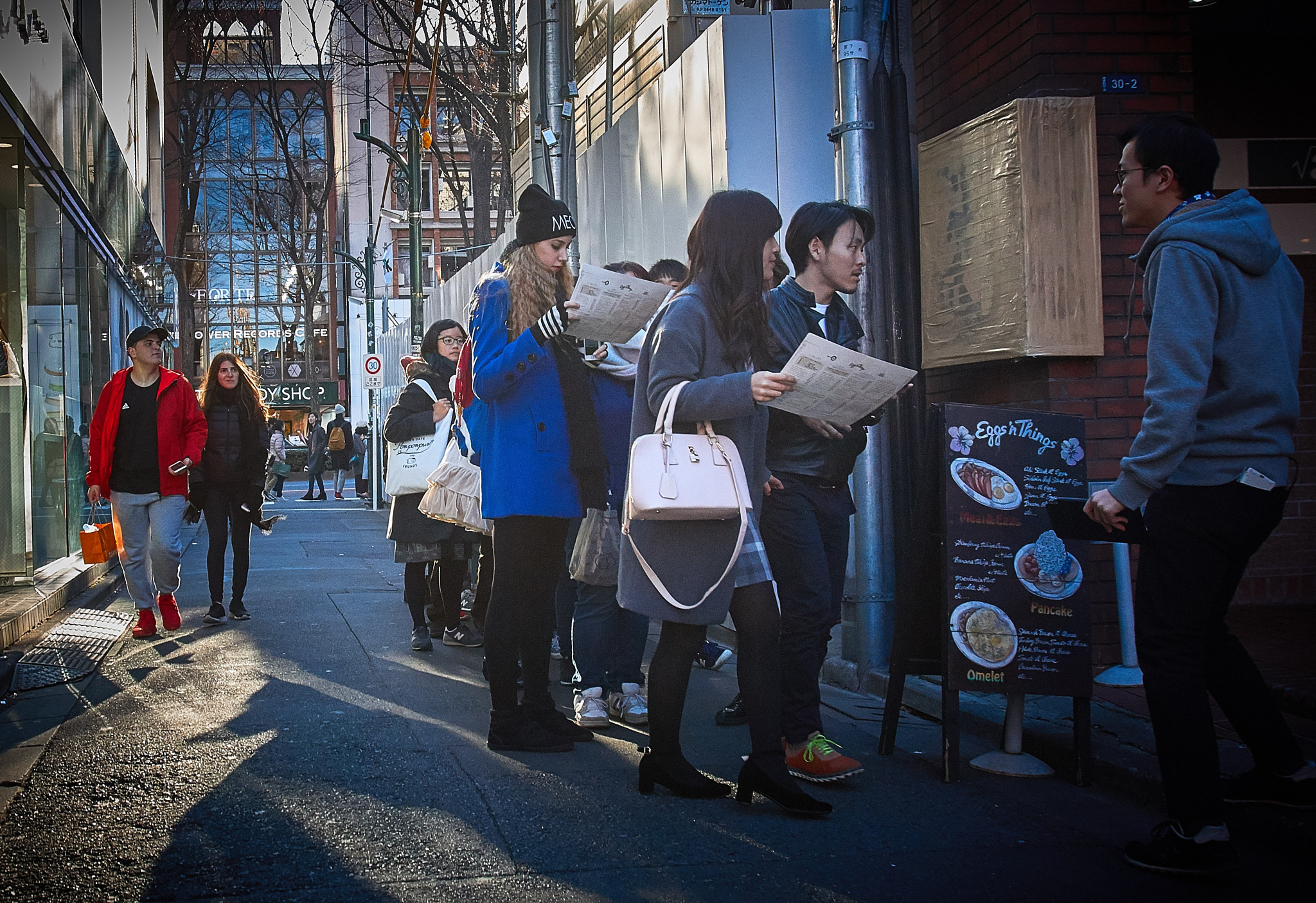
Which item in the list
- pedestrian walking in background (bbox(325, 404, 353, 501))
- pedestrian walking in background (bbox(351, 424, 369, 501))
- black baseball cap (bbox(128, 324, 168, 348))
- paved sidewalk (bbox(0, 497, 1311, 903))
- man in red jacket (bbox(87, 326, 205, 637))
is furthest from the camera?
pedestrian walking in background (bbox(325, 404, 353, 501))

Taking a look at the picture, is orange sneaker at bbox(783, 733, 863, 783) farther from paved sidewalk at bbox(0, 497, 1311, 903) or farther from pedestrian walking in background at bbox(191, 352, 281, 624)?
pedestrian walking in background at bbox(191, 352, 281, 624)

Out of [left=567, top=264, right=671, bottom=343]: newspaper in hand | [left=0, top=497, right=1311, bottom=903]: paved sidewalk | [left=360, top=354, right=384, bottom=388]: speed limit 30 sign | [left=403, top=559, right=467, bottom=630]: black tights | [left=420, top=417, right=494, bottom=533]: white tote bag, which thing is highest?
[left=360, top=354, right=384, bottom=388]: speed limit 30 sign

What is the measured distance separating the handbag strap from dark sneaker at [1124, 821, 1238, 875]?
56.4 inches

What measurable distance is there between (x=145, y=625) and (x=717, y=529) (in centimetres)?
546

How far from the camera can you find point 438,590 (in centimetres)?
806

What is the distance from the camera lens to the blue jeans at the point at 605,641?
5703 mm

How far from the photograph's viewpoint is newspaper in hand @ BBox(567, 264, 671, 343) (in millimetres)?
4578

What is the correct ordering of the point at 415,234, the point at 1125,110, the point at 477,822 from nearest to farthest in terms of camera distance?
the point at 477,822, the point at 1125,110, the point at 415,234

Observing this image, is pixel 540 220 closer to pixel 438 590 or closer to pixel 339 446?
pixel 438 590

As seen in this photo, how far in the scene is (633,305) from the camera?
464 centimetres

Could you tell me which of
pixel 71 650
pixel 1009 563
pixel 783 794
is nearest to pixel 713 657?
pixel 1009 563

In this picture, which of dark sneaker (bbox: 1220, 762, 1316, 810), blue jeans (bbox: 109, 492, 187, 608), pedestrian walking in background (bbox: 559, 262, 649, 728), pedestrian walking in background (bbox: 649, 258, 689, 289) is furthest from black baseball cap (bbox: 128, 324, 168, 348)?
dark sneaker (bbox: 1220, 762, 1316, 810)

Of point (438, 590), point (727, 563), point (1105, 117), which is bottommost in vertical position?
point (438, 590)

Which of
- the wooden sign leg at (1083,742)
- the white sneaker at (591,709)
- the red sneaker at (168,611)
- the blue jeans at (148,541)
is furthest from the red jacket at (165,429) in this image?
the wooden sign leg at (1083,742)
